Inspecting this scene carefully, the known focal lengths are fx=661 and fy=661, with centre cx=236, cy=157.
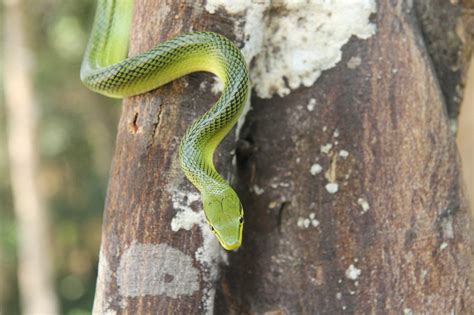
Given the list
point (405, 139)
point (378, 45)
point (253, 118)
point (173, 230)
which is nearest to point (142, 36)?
point (253, 118)

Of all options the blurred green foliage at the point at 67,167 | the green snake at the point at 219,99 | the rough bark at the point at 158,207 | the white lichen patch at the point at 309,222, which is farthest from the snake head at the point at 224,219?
the blurred green foliage at the point at 67,167

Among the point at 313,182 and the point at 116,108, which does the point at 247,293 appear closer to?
the point at 313,182

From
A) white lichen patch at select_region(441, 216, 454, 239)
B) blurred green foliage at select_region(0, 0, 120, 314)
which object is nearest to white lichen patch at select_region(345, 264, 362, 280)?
white lichen patch at select_region(441, 216, 454, 239)

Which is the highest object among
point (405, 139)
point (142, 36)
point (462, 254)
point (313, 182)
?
point (142, 36)

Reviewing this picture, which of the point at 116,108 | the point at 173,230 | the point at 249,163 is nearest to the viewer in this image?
the point at 173,230

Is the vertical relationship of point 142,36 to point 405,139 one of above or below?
above

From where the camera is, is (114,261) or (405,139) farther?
(405,139)

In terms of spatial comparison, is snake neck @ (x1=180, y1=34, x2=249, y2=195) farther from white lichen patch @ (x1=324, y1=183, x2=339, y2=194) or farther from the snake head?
white lichen patch @ (x1=324, y1=183, x2=339, y2=194)
